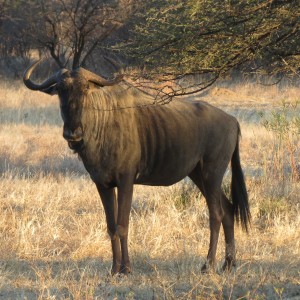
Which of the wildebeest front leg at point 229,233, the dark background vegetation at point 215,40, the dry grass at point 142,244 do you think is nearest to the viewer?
the dry grass at point 142,244

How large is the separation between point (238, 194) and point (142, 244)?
41.6 inches

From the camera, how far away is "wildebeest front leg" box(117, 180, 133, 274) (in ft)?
20.0

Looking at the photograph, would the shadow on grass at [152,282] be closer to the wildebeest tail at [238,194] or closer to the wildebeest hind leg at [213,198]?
the wildebeest hind leg at [213,198]

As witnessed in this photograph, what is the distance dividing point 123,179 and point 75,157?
671 cm

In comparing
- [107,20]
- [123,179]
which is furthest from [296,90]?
[123,179]

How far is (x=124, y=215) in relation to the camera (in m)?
6.16

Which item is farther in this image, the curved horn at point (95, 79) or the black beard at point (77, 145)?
the black beard at point (77, 145)

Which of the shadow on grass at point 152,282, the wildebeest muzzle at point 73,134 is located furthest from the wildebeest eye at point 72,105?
the shadow on grass at point 152,282

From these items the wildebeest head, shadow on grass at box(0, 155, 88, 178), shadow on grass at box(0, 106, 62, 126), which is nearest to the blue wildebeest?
the wildebeest head

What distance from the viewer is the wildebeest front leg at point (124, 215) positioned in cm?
608

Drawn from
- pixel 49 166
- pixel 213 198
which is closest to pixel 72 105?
pixel 213 198

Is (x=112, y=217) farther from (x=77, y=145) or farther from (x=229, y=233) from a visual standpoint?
(x=229, y=233)

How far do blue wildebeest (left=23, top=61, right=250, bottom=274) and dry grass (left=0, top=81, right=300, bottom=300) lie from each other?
1.13ft

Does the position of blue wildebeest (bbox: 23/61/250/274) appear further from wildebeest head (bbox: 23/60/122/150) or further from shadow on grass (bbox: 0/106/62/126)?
shadow on grass (bbox: 0/106/62/126)
